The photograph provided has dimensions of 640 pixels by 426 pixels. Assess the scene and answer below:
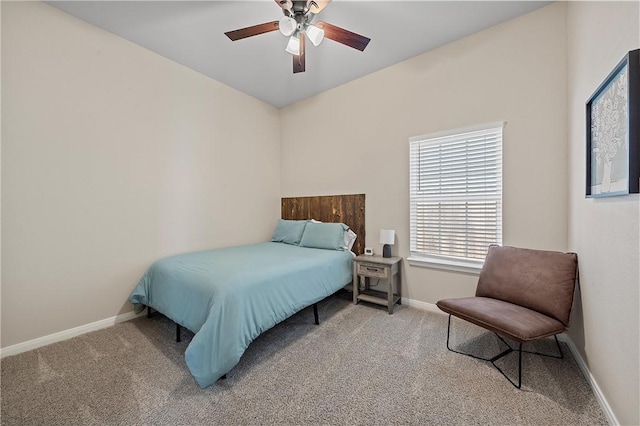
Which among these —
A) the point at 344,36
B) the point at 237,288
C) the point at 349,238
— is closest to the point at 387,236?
the point at 349,238

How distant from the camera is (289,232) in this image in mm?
3650

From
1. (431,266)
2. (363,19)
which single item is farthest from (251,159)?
(431,266)

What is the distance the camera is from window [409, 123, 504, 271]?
241 centimetres

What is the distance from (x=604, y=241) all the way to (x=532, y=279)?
0.62 metres

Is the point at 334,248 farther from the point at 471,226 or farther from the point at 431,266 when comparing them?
the point at 471,226

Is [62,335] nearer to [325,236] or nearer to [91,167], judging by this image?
[91,167]

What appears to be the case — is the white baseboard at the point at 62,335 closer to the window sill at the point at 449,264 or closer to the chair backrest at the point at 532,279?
the window sill at the point at 449,264

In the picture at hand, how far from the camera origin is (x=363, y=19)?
89.7 inches

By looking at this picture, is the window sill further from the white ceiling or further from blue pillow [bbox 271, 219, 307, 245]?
the white ceiling

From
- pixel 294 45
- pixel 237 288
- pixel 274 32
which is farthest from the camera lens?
pixel 274 32

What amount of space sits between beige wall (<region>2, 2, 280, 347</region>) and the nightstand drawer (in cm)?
196

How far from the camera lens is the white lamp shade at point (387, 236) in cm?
295

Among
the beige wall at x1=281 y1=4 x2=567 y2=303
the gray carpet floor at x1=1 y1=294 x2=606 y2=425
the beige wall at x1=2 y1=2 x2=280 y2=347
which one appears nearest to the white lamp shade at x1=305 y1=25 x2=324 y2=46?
the beige wall at x1=281 y1=4 x2=567 y2=303

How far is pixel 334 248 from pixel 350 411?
184 centimetres
